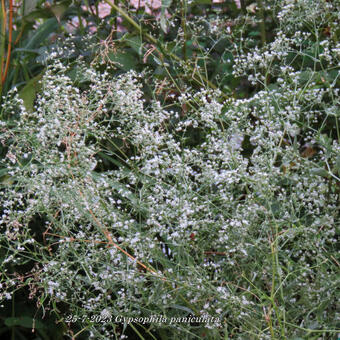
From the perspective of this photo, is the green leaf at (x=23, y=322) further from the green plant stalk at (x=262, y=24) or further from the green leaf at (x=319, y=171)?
the green plant stalk at (x=262, y=24)

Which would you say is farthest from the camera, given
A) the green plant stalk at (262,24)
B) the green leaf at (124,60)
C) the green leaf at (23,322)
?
the green plant stalk at (262,24)

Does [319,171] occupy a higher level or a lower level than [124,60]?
lower

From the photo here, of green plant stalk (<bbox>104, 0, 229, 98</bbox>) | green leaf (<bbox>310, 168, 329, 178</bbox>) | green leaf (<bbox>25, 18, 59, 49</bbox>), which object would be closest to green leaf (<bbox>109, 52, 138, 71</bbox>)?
green plant stalk (<bbox>104, 0, 229, 98</bbox>)

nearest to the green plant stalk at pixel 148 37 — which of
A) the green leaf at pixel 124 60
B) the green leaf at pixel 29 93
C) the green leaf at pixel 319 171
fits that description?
the green leaf at pixel 124 60

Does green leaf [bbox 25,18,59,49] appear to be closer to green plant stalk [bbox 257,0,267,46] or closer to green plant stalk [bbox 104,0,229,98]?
green plant stalk [bbox 104,0,229,98]

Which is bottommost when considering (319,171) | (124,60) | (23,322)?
(23,322)

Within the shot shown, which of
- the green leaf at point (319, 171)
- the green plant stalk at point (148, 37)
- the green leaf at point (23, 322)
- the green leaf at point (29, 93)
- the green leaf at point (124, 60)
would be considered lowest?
the green leaf at point (23, 322)

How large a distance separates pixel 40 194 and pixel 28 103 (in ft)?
2.47

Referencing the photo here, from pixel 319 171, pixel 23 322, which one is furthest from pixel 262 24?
pixel 23 322

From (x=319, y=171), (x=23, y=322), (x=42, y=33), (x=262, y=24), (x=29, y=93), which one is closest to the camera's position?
(x=319, y=171)

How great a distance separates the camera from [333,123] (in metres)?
2.49

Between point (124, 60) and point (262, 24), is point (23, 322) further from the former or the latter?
point (262, 24)

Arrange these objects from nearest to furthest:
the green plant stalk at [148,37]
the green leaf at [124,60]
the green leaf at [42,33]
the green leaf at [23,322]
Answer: the green leaf at [23,322] → the green plant stalk at [148,37] → the green leaf at [124,60] → the green leaf at [42,33]

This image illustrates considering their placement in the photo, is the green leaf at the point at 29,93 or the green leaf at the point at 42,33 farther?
the green leaf at the point at 42,33
